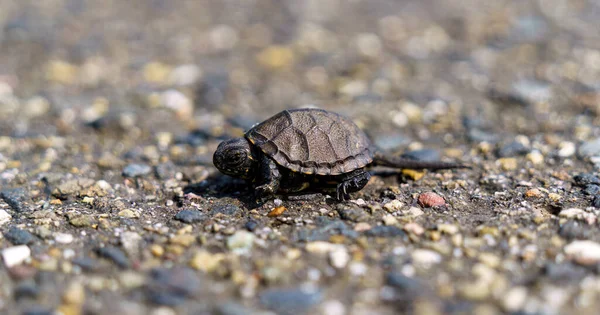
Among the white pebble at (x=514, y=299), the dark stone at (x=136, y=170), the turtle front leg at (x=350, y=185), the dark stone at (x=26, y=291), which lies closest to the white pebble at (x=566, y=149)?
the turtle front leg at (x=350, y=185)

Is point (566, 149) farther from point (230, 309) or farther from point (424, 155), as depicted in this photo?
point (230, 309)

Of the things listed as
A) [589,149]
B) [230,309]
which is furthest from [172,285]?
[589,149]

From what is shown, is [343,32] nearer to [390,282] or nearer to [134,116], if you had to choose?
[134,116]

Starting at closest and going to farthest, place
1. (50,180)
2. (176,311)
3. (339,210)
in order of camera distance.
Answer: (176,311) < (339,210) < (50,180)

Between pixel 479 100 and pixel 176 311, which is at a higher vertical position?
pixel 479 100

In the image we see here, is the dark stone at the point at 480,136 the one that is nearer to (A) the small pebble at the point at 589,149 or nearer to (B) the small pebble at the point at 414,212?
(A) the small pebble at the point at 589,149

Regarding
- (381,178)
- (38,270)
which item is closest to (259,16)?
(381,178)

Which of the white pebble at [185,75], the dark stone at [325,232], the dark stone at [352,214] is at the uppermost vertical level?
the white pebble at [185,75]
